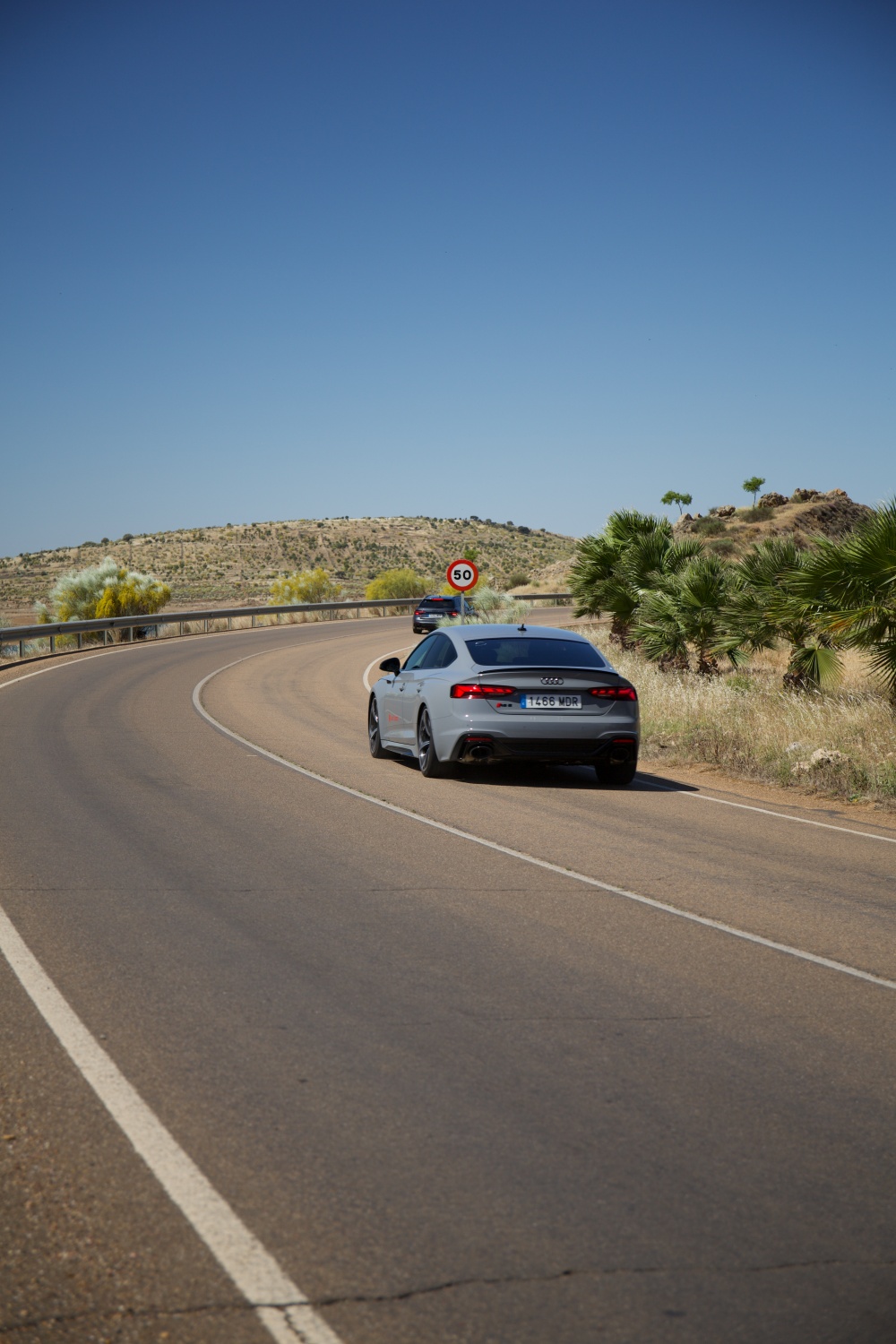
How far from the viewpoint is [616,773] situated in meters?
13.4

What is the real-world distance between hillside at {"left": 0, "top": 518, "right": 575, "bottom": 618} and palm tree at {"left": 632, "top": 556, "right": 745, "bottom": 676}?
6254 centimetres

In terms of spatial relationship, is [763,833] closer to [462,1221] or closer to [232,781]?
[232,781]

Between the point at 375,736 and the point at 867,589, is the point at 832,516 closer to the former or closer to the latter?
the point at 867,589

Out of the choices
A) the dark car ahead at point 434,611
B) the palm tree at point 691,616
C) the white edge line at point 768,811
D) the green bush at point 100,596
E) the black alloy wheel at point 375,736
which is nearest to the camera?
the white edge line at point 768,811

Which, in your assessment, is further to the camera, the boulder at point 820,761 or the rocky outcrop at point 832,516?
the rocky outcrop at point 832,516

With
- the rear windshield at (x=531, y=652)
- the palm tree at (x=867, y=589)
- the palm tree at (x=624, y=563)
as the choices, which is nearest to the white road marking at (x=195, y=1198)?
the rear windshield at (x=531, y=652)

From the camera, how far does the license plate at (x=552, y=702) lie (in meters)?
12.7

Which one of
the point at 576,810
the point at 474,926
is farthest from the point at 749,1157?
the point at 576,810

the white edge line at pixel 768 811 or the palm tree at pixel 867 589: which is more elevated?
the palm tree at pixel 867 589

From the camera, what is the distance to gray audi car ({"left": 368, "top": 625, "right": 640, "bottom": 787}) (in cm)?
1262

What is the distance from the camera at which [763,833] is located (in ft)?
34.7

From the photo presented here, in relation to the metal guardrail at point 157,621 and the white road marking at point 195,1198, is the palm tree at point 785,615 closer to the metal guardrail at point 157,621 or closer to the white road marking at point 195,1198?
the white road marking at point 195,1198

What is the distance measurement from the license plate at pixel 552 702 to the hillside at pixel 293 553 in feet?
244

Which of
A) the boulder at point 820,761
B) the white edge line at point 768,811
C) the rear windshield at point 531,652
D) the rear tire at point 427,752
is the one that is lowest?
the white edge line at point 768,811
